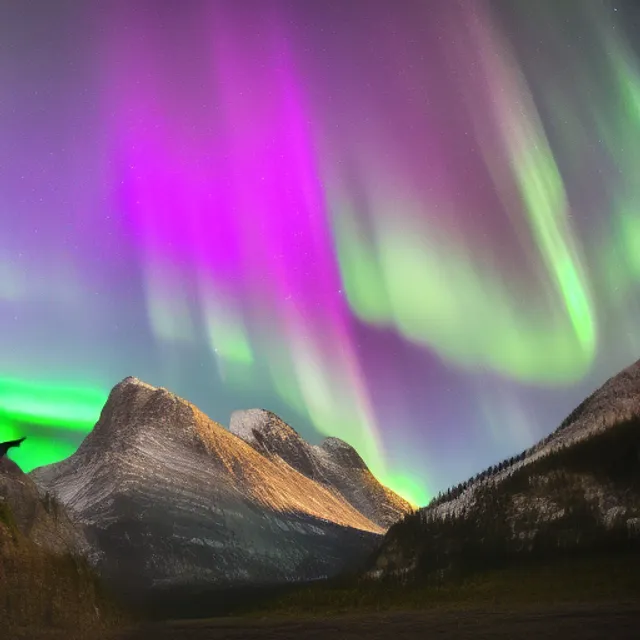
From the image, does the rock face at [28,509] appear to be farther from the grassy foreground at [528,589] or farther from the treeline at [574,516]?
the treeline at [574,516]

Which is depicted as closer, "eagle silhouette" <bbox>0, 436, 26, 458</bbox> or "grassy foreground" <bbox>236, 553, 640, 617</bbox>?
"eagle silhouette" <bbox>0, 436, 26, 458</bbox>

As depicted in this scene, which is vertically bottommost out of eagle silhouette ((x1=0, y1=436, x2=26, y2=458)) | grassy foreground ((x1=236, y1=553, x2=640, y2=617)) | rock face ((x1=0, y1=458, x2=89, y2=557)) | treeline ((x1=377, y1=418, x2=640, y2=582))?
grassy foreground ((x1=236, y1=553, x2=640, y2=617))

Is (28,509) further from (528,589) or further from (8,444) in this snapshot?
(528,589)

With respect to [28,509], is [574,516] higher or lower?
lower

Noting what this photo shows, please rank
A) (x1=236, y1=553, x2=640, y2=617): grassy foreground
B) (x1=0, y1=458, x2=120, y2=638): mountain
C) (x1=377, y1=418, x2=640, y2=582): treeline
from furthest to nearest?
(x1=377, y1=418, x2=640, y2=582): treeline → (x1=236, y1=553, x2=640, y2=617): grassy foreground → (x1=0, y1=458, x2=120, y2=638): mountain

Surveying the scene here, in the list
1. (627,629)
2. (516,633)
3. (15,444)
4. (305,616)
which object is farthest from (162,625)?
(627,629)

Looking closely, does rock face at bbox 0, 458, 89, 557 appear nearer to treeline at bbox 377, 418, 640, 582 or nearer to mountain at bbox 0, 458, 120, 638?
mountain at bbox 0, 458, 120, 638

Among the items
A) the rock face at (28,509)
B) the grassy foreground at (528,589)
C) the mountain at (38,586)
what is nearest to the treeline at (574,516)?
the grassy foreground at (528,589)

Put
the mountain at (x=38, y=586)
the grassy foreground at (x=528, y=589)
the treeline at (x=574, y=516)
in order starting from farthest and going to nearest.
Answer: the treeline at (x=574, y=516) → the grassy foreground at (x=528, y=589) → the mountain at (x=38, y=586)

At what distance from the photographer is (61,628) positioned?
79.1m

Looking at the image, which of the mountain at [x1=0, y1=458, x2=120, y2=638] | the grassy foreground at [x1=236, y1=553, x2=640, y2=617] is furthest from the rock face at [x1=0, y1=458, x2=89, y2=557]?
the grassy foreground at [x1=236, y1=553, x2=640, y2=617]

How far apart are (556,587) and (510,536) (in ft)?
145

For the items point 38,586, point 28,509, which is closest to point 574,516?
point 28,509

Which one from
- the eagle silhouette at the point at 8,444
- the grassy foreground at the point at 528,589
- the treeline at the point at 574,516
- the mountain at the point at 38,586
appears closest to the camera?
the mountain at the point at 38,586
